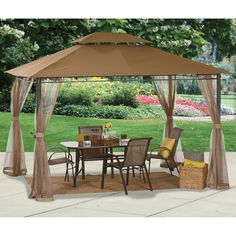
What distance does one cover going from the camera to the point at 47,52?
19.3 meters

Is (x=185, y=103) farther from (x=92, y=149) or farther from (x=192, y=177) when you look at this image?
(x=192, y=177)

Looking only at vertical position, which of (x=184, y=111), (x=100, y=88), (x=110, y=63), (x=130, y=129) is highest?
(x=110, y=63)

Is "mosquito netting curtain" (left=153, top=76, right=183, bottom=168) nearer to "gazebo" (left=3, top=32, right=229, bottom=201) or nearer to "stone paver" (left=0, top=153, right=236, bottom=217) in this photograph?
"gazebo" (left=3, top=32, right=229, bottom=201)

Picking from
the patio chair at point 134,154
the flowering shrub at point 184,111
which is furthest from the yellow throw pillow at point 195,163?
the flowering shrub at point 184,111

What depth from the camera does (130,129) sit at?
66.1 ft

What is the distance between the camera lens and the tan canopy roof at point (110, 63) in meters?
10.3

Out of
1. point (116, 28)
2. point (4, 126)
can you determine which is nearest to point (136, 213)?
point (116, 28)

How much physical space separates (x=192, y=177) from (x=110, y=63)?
2321mm

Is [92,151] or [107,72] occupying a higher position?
[107,72]

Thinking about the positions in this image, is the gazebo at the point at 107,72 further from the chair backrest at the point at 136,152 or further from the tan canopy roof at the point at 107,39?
the chair backrest at the point at 136,152

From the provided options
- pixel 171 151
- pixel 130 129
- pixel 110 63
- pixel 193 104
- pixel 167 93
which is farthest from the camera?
pixel 193 104

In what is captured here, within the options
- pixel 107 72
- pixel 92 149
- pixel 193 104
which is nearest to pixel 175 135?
pixel 92 149

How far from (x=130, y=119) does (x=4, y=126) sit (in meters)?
3.91

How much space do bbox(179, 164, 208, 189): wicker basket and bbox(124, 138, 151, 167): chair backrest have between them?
0.80m
